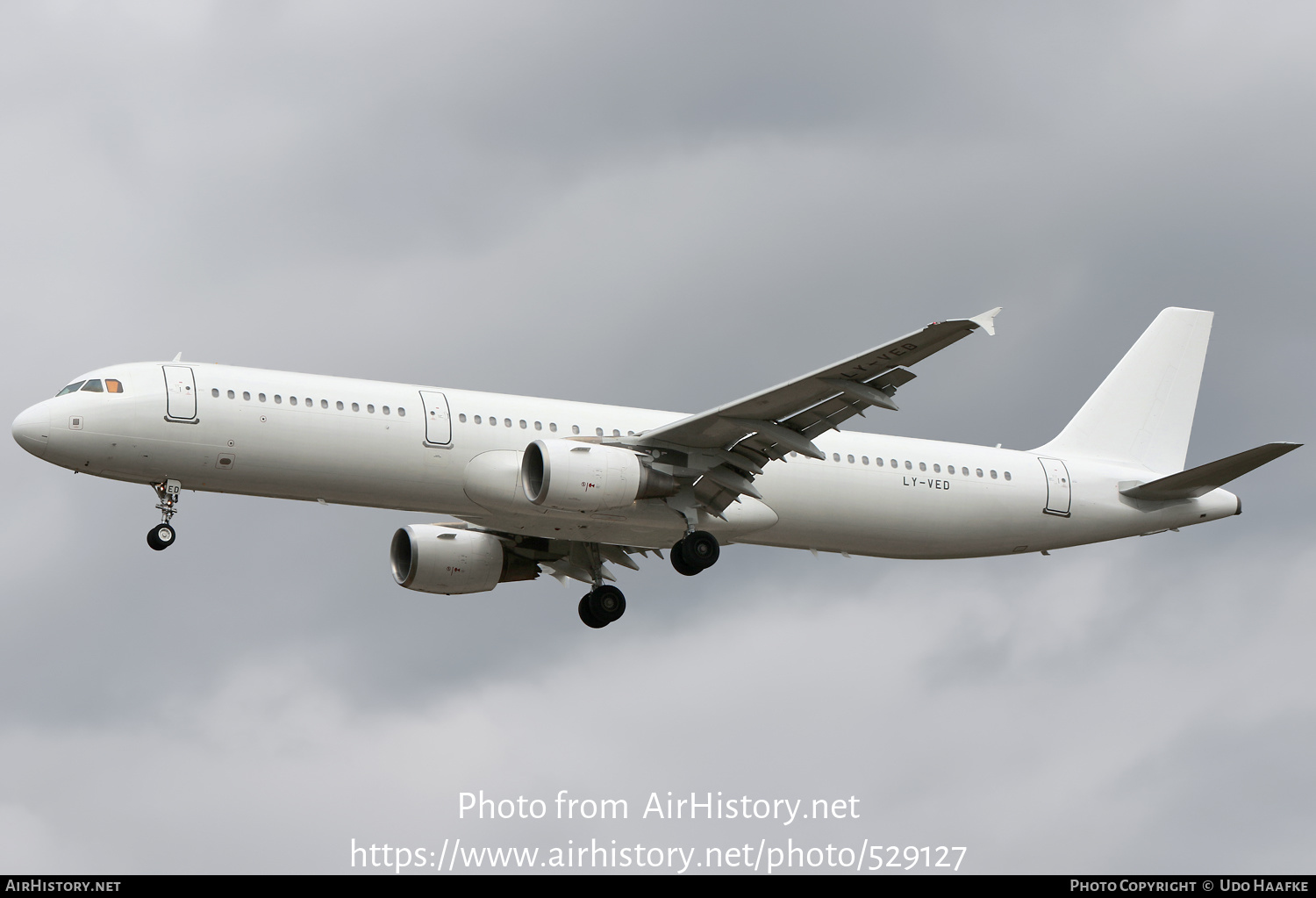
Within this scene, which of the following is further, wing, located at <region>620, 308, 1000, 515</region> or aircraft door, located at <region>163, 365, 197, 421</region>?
aircraft door, located at <region>163, 365, 197, 421</region>

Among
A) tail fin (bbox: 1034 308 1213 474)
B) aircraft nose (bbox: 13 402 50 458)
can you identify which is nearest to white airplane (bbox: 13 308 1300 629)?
aircraft nose (bbox: 13 402 50 458)

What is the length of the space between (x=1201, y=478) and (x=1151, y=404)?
4.62 m

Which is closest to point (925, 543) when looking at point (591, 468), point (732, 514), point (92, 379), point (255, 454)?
point (732, 514)

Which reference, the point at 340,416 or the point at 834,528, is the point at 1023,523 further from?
the point at 340,416

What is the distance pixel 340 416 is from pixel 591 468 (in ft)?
17.6

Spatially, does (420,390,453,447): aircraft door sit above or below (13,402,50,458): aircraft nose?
above

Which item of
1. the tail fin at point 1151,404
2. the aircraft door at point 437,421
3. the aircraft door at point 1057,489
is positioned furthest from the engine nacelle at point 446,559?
the tail fin at point 1151,404

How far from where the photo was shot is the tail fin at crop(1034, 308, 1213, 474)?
42.9 meters

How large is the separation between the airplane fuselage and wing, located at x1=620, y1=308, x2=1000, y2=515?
1.26 meters

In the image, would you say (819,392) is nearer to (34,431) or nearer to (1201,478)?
(1201,478)

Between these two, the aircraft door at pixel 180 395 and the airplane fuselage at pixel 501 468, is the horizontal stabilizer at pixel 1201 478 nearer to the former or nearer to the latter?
the airplane fuselage at pixel 501 468

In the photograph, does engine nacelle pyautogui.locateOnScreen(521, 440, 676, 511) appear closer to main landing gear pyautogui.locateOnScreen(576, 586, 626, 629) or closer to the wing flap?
the wing flap

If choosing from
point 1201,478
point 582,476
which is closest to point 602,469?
point 582,476

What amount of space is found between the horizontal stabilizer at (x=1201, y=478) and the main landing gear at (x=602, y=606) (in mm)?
13178
